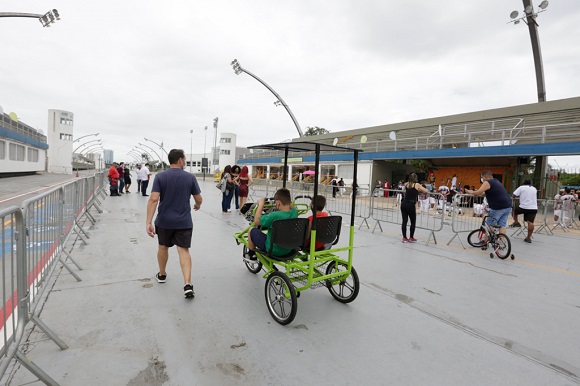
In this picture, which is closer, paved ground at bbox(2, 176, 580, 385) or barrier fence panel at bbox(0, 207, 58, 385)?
barrier fence panel at bbox(0, 207, 58, 385)

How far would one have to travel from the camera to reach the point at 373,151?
25578mm

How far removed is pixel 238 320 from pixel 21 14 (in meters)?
15.1

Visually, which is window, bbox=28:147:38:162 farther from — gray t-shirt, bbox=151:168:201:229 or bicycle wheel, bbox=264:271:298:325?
bicycle wheel, bbox=264:271:298:325

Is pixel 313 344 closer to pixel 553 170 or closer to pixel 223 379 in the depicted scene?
pixel 223 379

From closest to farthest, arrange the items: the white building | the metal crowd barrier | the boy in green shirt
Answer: the metal crowd barrier < the boy in green shirt < the white building

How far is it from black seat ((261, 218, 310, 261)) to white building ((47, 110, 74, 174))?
61153mm

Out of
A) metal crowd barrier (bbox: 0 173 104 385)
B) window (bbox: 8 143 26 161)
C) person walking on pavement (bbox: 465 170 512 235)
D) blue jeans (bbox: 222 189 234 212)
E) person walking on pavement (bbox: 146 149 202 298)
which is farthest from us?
window (bbox: 8 143 26 161)

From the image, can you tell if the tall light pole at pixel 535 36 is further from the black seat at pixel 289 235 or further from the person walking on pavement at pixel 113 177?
the person walking on pavement at pixel 113 177

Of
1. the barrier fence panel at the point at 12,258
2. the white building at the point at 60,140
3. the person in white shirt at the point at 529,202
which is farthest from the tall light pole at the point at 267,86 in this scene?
the white building at the point at 60,140

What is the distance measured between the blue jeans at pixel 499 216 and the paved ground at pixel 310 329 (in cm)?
151

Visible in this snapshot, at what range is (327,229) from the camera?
12.3 feet

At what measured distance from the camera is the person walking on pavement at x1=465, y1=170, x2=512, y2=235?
21.5 ft

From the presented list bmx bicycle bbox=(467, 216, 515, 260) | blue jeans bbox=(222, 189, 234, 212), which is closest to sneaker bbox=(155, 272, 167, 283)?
bmx bicycle bbox=(467, 216, 515, 260)

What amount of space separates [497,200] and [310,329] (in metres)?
5.63
